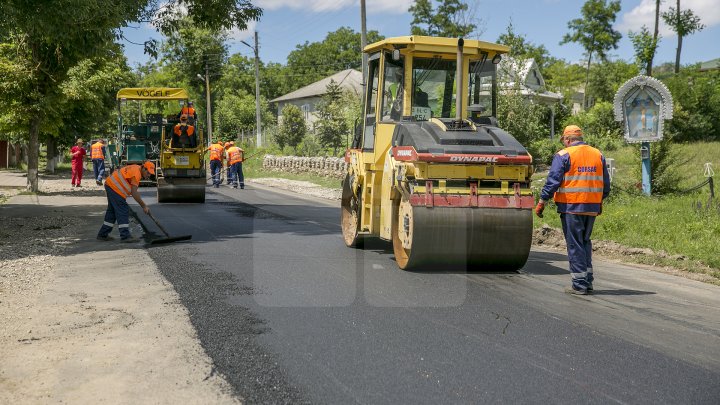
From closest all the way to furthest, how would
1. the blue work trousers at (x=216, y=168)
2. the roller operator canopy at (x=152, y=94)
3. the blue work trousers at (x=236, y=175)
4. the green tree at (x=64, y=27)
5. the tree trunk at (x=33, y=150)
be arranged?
the green tree at (x=64, y=27)
the roller operator canopy at (x=152, y=94)
the tree trunk at (x=33, y=150)
the blue work trousers at (x=236, y=175)
the blue work trousers at (x=216, y=168)

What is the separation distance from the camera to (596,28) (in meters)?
66.2

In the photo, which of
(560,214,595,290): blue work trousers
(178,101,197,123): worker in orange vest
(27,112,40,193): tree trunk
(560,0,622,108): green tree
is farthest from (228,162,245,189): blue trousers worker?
(560,0,622,108): green tree

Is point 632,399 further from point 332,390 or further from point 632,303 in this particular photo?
point 632,303

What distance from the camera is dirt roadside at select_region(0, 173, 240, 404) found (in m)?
4.61

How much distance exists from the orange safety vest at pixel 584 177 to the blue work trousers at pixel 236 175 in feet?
61.3

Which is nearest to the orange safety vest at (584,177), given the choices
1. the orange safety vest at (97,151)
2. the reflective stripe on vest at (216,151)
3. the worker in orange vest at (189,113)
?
the worker in orange vest at (189,113)

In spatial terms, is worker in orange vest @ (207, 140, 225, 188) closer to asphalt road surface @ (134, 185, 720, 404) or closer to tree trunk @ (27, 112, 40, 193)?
tree trunk @ (27, 112, 40, 193)

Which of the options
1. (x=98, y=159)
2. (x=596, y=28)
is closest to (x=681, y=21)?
(x=596, y=28)

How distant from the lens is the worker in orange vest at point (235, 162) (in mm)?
24516

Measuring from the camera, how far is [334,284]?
25.7 ft

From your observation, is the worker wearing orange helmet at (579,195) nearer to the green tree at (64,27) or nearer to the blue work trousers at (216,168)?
the green tree at (64,27)

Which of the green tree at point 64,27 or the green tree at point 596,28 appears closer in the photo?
the green tree at point 64,27

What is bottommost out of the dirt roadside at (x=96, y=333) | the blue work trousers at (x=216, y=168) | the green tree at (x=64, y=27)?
the dirt roadside at (x=96, y=333)

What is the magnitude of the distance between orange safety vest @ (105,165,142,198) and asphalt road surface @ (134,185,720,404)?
238 centimetres
